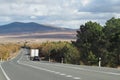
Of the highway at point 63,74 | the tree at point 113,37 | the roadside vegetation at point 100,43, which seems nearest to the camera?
the highway at point 63,74

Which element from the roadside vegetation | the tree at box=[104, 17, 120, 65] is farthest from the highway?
the tree at box=[104, 17, 120, 65]

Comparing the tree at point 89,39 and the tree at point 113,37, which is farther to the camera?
the tree at point 89,39

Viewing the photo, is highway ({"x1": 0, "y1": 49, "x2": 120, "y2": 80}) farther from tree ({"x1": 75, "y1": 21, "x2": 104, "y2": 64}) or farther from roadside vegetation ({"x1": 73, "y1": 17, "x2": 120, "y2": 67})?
tree ({"x1": 75, "y1": 21, "x2": 104, "y2": 64})

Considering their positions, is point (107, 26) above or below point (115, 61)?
above

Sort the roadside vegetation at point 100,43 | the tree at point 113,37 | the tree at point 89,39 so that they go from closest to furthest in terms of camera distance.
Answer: the tree at point 113,37
the roadside vegetation at point 100,43
the tree at point 89,39

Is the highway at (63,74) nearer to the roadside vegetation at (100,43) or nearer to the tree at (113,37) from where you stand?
the roadside vegetation at (100,43)

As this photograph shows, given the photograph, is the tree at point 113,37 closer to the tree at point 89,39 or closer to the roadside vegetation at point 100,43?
the roadside vegetation at point 100,43

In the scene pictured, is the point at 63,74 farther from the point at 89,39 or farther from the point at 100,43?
the point at 89,39

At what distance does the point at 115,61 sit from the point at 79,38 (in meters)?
28.7

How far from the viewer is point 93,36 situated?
11506cm

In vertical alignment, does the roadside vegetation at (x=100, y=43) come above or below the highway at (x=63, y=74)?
above

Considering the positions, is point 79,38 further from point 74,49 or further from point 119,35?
point 119,35

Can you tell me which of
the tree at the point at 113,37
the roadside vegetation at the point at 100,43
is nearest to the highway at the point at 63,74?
the roadside vegetation at the point at 100,43

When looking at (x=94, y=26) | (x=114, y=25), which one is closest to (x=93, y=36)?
(x=94, y=26)
